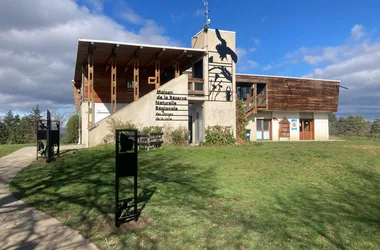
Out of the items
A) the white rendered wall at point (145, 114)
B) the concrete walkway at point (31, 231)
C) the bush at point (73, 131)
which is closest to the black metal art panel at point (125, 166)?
the concrete walkway at point (31, 231)

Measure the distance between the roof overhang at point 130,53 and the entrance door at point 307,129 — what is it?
48.1ft

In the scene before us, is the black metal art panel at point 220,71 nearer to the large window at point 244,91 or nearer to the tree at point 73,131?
the large window at point 244,91

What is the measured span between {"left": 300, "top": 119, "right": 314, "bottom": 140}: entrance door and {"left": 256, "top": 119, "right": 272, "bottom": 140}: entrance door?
→ 3.83 m

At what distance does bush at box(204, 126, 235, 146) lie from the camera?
1598 centimetres

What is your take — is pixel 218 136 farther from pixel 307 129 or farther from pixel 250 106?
pixel 307 129

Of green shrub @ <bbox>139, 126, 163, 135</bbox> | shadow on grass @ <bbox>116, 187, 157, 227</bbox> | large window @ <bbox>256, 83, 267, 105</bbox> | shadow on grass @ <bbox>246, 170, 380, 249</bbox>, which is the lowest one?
shadow on grass @ <bbox>246, 170, 380, 249</bbox>

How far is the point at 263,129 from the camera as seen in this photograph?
26.4 m

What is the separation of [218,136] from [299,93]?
13.8m

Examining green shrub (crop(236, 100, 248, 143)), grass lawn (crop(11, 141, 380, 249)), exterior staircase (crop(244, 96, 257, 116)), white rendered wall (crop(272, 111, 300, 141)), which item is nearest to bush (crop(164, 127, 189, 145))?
green shrub (crop(236, 100, 248, 143))

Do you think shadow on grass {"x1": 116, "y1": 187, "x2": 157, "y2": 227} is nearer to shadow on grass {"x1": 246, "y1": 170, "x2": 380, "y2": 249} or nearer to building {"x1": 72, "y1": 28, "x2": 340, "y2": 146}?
shadow on grass {"x1": 246, "y1": 170, "x2": 380, "y2": 249}

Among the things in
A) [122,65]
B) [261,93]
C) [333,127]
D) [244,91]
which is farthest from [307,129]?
[333,127]

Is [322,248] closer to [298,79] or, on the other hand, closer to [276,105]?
[276,105]

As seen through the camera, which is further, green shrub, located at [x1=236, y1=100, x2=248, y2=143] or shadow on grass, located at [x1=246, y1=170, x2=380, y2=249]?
green shrub, located at [x1=236, y1=100, x2=248, y2=143]

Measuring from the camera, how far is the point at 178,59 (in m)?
17.6
